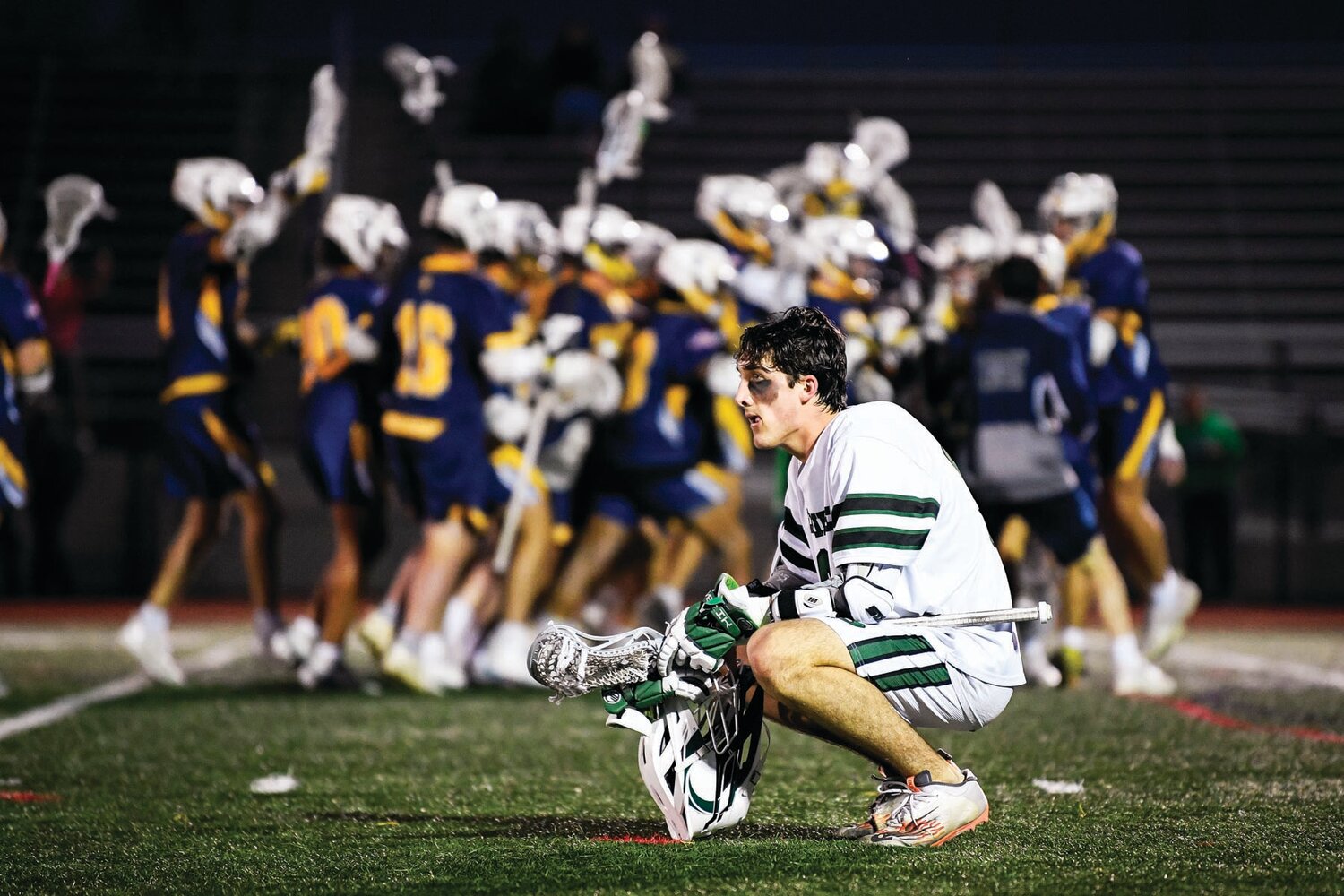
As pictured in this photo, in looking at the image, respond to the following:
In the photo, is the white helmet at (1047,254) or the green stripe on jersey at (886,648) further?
the white helmet at (1047,254)

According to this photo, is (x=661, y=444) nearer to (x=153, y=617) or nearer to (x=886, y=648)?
(x=153, y=617)

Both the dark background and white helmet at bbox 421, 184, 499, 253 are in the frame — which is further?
the dark background

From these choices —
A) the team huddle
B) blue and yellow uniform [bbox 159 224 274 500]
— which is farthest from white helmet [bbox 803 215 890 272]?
blue and yellow uniform [bbox 159 224 274 500]

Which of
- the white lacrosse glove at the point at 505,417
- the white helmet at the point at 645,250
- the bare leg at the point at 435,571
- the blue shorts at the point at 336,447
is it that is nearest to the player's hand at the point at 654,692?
the bare leg at the point at 435,571

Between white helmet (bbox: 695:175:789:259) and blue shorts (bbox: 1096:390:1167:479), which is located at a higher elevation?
white helmet (bbox: 695:175:789:259)

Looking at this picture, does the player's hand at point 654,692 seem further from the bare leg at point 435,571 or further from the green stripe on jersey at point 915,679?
the bare leg at point 435,571

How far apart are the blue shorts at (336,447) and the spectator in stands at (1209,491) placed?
6533 millimetres

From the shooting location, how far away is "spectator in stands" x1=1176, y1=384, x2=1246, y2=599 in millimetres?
11766

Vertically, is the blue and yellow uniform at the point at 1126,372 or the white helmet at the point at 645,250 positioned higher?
the white helmet at the point at 645,250

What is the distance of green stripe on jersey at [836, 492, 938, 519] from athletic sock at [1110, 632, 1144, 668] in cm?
376

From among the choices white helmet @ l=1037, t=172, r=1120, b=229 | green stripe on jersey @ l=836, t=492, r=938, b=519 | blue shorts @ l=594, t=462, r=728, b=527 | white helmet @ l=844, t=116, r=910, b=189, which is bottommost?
blue shorts @ l=594, t=462, r=728, b=527

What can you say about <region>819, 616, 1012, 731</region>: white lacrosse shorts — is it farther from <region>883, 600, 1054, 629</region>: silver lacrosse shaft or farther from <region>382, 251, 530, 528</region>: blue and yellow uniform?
<region>382, 251, 530, 528</region>: blue and yellow uniform

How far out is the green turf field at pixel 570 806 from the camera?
3.46 metres

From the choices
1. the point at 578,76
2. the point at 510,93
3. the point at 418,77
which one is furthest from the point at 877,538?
the point at 510,93
